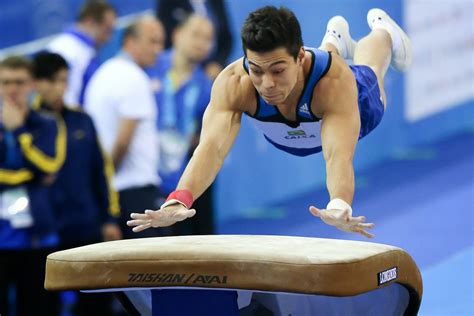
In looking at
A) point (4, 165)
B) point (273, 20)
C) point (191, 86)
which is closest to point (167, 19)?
point (191, 86)

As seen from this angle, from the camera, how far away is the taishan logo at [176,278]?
3.73m

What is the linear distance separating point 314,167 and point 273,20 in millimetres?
6113

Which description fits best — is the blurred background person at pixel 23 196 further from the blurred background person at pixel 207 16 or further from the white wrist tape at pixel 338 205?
the white wrist tape at pixel 338 205

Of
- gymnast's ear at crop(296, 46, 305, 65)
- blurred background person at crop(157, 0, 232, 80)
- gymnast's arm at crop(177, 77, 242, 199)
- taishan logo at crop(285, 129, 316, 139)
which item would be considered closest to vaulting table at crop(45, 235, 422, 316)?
gymnast's arm at crop(177, 77, 242, 199)

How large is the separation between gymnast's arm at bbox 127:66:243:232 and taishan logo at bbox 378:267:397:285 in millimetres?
845

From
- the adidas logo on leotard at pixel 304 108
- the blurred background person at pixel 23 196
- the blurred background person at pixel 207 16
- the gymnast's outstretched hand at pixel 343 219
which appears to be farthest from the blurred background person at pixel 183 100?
the gymnast's outstretched hand at pixel 343 219

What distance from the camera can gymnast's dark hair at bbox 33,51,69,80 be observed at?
6578 mm

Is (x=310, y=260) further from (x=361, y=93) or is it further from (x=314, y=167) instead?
(x=314, y=167)

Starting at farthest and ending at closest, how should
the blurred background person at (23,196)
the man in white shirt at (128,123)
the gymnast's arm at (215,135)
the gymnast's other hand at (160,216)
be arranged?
the man in white shirt at (128,123), the blurred background person at (23,196), the gymnast's arm at (215,135), the gymnast's other hand at (160,216)

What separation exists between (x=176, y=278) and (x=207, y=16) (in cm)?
473

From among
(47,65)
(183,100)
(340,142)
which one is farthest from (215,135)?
(183,100)

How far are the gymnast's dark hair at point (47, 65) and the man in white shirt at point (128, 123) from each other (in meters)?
0.51

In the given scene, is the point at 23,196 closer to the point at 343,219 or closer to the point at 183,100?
the point at 183,100

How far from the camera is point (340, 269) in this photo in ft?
11.7
